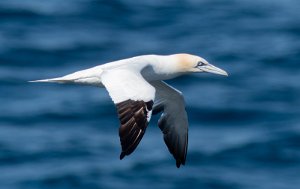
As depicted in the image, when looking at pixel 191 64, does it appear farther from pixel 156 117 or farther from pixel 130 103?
pixel 156 117

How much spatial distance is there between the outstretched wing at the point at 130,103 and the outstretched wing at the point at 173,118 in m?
1.67

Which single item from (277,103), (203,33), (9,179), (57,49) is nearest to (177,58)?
(9,179)

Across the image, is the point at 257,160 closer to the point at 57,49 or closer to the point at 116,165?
the point at 116,165

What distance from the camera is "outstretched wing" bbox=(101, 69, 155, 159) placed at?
1356cm

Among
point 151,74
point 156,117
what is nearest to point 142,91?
point 151,74

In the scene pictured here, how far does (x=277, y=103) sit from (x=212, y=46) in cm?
380

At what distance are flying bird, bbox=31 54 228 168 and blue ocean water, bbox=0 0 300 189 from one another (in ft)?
21.0

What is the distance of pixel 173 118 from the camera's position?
16391 millimetres

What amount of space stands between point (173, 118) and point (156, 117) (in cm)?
761

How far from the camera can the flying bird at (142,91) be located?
13734 millimetres

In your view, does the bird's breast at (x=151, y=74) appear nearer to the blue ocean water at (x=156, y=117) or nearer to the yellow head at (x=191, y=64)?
the yellow head at (x=191, y=64)

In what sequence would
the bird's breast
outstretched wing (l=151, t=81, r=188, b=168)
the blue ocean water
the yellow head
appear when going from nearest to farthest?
the bird's breast
the yellow head
outstretched wing (l=151, t=81, r=188, b=168)
the blue ocean water

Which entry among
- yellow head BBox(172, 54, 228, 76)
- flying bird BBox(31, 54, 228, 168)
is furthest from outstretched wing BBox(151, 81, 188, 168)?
yellow head BBox(172, 54, 228, 76)

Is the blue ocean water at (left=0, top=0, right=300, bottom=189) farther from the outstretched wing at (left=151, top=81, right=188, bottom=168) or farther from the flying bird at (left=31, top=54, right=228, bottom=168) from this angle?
the flying bird at (left=31, top=54, right=228, bottom=168)
